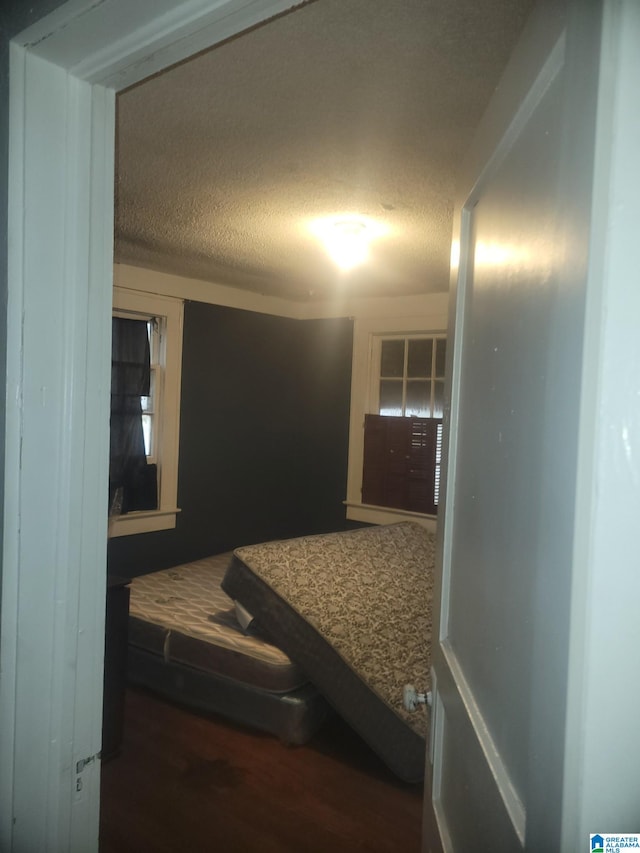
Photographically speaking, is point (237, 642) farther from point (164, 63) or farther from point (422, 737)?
point (164, 63)

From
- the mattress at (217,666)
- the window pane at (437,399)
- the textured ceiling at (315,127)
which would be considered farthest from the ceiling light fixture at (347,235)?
the mattress at (217,666)

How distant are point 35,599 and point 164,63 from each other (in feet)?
2.86

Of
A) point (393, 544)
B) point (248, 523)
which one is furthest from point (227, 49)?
point (248, 523)

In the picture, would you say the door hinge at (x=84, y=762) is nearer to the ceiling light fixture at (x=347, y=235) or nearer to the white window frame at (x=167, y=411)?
the ceiling light fixture at (x=347, y=235)

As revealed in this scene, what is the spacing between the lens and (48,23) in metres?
0.83

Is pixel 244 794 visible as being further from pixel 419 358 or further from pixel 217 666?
pixel 419 358

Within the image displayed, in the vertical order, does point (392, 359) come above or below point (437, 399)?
above

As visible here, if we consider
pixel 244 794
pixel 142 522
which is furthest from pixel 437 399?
pixel 244 794

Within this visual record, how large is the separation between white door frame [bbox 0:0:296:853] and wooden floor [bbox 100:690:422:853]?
1.63 m

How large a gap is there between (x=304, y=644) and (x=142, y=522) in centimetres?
201

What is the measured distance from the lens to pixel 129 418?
14.0ft

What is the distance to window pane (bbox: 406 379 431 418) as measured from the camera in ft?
16.3

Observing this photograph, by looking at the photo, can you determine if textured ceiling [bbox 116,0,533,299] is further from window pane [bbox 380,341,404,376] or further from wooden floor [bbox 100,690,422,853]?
wooden floor [bbox 100,690,422,853]

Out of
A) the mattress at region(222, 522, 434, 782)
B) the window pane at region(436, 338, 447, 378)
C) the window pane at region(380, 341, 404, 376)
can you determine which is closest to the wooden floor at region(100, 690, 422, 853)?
the mattress at region(222, 522, 434, 782)
